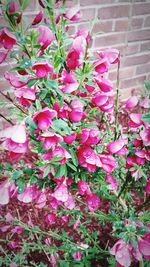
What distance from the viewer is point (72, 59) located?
29.2 inches

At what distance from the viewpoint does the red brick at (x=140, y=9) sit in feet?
6.52

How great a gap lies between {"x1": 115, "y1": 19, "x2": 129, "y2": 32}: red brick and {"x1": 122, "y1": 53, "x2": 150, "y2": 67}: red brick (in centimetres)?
22

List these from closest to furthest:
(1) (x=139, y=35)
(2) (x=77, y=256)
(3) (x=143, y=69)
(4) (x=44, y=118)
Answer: (4) (x=44, y=118), (2) (x=77, y=256), (1) (x=139, y=35), (3) (x=143, y=69)

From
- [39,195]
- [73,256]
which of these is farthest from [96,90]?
[73,256]

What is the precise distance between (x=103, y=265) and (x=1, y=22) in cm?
126

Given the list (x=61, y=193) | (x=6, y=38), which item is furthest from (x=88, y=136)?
(x=6, y=38)

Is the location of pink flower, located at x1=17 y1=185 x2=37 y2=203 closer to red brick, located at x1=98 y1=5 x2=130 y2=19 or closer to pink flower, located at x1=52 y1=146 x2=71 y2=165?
pink flower, located at x1=52 y1=146 x2=71 y2=165

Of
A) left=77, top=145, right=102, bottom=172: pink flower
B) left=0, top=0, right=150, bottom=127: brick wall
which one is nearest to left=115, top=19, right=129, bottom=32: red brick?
left=0, top=0, right=150, bottom=127: brick wall

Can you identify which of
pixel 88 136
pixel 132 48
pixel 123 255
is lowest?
pixel 123 255

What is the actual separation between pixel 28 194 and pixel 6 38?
425 millimetres

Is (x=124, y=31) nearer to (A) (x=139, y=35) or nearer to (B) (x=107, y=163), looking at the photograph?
(A) (x=139, y=35)

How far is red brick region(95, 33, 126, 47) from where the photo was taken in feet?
6.30

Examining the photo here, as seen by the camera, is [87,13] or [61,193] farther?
[87,13]

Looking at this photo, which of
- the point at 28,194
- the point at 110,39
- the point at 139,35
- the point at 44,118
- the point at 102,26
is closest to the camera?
the point at 44,118
